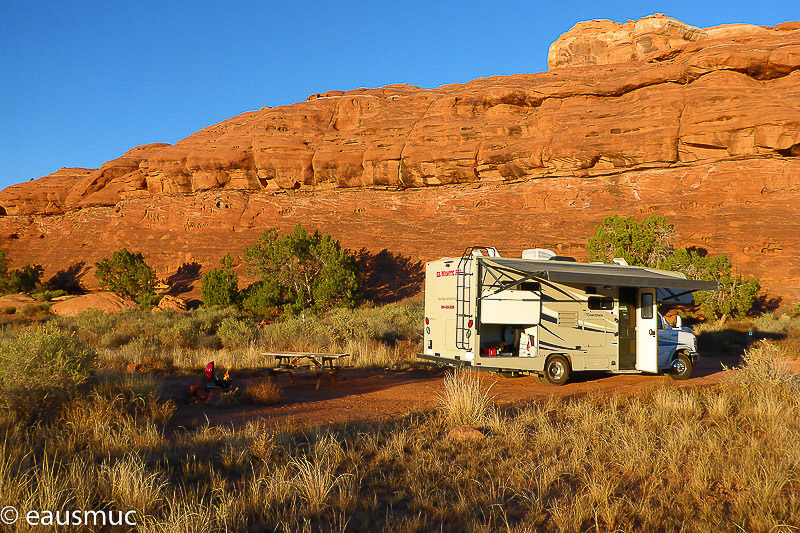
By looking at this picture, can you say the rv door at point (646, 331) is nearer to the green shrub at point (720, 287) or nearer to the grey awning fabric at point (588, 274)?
the grey awning fabric at point (588, 274)

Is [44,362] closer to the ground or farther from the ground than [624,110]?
closer to the ground

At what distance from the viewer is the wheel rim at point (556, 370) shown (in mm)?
11508

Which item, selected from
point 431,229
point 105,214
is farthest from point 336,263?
point 105,214

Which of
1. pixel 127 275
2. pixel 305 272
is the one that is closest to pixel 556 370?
pixel 305 272

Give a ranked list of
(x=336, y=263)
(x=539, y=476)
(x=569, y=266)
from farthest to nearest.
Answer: (x=336, y=263), (x=569, y=266), (x=539, y=476)

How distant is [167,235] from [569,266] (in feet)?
157

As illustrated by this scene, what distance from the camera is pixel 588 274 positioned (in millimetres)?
10508

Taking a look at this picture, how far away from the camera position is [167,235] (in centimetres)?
5069

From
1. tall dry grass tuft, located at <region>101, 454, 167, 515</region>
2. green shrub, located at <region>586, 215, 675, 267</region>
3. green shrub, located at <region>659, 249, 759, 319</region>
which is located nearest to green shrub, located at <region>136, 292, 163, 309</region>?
green shrub, located at <region>586, 215, 675, 267</region>

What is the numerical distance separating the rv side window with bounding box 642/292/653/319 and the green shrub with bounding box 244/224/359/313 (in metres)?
21.1

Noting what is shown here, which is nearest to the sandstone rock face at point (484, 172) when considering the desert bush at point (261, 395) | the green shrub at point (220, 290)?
the green shrub at point (220, 290)

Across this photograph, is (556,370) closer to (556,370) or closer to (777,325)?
(556,370)

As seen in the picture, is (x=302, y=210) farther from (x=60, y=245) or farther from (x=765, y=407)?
(x=765, y=407)

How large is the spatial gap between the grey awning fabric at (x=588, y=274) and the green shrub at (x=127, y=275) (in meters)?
37.2
